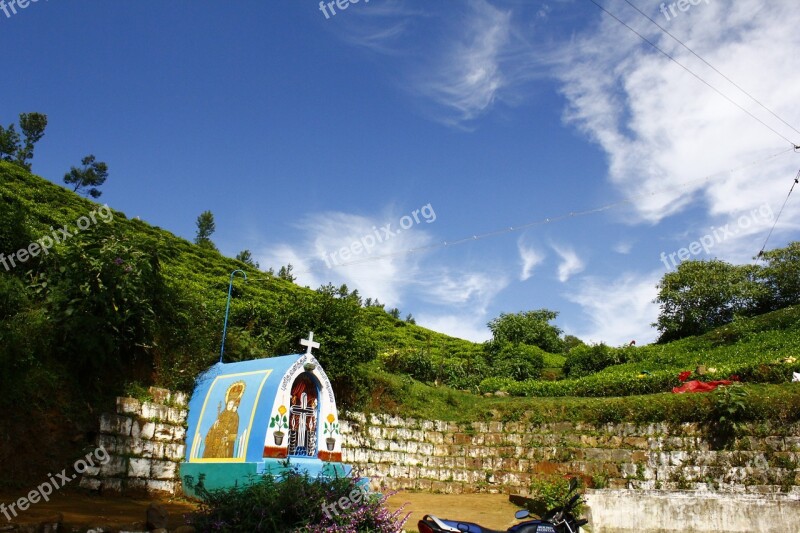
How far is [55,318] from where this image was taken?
1004 centimetres

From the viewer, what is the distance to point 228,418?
11.0 metres

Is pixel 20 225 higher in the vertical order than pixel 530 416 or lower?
higher

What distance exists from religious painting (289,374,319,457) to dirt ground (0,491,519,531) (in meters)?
2.14

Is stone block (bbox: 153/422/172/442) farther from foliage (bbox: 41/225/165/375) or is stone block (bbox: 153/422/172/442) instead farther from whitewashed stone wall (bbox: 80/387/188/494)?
foliage (bbox: 41/225/165/375)

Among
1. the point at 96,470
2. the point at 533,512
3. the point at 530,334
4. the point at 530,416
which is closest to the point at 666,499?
the point at 533,512

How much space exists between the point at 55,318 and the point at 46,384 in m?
1.16

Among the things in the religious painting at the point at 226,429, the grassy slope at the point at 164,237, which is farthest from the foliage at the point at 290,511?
the grassy slope at the point at 164,237

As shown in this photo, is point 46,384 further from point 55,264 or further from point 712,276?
point 712,276

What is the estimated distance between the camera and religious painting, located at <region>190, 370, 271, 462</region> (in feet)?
34.6

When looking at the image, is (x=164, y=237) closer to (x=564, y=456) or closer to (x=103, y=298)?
(x=103, y=298)

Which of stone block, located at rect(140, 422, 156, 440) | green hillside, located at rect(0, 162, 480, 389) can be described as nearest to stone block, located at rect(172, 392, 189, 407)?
green hillside, located at rect(0, 162, 480, 389)

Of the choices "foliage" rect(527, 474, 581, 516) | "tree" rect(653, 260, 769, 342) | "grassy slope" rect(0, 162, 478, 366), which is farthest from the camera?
"tree" rect(653, 260, 769, 342)

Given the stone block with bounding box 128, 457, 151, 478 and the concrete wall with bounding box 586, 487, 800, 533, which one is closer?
the concrete wall with bounding box 586, 487, 800, 533

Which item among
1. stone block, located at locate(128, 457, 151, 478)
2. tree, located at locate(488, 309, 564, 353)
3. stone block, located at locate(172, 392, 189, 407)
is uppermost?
tree, located at locate(488, 309, 564, 353)
